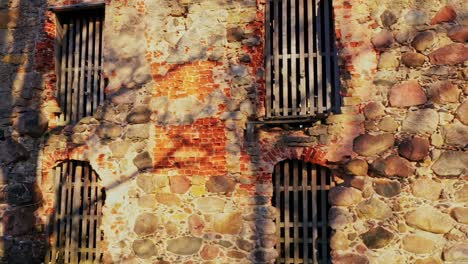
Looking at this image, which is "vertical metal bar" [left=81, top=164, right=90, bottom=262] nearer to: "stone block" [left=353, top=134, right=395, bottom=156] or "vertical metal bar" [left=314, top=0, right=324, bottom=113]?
"vertical metal bar" [left=314, top=0, right=324, bottom=113]

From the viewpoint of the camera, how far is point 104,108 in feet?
22.4

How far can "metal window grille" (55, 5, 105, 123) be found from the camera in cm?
712

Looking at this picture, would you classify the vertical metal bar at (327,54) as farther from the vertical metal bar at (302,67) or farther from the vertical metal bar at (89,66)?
the vertical metal bar at (89,66)

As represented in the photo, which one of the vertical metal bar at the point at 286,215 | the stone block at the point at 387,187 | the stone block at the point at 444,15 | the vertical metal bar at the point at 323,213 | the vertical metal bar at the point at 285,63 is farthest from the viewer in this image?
the vertical metal bar at the point at 285,63

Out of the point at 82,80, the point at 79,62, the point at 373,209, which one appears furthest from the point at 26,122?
the point at 373,209

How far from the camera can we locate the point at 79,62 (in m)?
7.26

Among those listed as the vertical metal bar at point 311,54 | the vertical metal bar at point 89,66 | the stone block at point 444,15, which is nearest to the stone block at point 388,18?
the stone block at point 444,15

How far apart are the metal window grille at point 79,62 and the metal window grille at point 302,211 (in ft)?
10.1

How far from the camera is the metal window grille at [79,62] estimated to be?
7.12 metres

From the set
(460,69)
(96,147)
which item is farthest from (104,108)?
(460,69)

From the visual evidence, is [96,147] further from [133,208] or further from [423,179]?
[423,179]

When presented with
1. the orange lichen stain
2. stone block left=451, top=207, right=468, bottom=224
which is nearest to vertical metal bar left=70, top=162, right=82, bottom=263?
the orange lichen stain

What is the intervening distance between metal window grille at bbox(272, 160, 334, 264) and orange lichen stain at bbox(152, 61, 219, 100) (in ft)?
4.88

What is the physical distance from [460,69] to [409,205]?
5.85 feet
